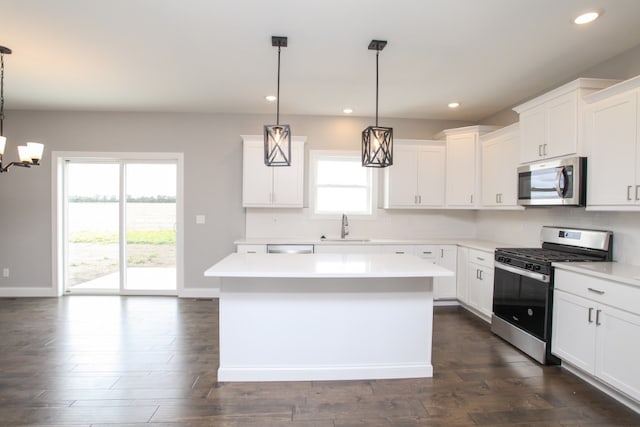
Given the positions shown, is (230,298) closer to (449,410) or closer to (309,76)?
(449,410)

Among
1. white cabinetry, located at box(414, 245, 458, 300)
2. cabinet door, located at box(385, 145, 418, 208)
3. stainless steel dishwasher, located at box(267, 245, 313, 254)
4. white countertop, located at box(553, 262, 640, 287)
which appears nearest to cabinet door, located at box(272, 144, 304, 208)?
stainless steel dishwasher, located at box(267, 245, 313, 254)

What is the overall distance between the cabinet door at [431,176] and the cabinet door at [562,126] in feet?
5.19

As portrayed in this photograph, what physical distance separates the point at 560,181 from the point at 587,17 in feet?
4.05

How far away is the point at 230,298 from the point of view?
8.08 ft

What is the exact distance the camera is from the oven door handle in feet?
9.00

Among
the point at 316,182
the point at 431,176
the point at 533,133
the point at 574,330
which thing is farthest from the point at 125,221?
the point at 574,330

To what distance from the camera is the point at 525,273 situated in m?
2.95

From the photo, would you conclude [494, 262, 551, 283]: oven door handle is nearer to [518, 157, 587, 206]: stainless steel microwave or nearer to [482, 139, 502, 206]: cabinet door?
[518, 157, 587, 206]: stainless steel microwave

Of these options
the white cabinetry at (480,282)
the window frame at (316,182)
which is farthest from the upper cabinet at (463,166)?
the window frame at (316,182)

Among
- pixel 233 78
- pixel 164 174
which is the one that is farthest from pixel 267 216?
pixel 233 78

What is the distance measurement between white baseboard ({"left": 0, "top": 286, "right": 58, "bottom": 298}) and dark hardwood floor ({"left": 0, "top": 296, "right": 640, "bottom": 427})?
1.47 meters

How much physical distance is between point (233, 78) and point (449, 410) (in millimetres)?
3464

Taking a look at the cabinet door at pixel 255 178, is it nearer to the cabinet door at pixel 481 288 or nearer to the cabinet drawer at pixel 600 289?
the cabinet door at pixel 481 288

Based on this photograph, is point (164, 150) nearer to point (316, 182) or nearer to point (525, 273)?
point (316, 182)
